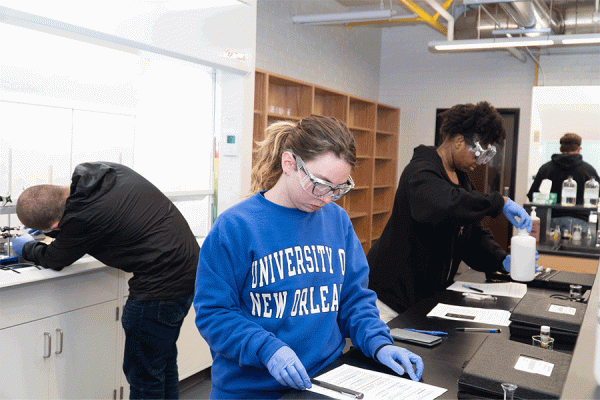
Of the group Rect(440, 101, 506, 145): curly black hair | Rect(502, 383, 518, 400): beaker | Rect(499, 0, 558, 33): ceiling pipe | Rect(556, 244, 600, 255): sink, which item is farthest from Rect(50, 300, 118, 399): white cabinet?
Rect(499, 0, 558, 33): ceiling pipe

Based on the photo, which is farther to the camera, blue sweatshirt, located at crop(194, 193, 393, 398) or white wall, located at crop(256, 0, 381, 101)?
white wall, located at crop(256, 0, 381, 101)

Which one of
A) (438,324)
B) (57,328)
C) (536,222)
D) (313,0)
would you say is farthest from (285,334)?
(313,0)

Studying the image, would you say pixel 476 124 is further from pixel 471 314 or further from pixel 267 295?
pixel 267 295

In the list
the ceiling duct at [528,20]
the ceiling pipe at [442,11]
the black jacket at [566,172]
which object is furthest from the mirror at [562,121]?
the ceiling pipe at [442,11]

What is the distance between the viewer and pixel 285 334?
1.36 meters

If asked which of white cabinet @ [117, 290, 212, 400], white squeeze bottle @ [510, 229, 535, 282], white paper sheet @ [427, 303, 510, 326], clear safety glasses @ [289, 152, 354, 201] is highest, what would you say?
clear safety glasses @ [289, 152, 354, 201]

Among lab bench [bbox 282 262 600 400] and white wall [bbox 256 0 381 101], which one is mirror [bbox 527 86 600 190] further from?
lab bench [bbox 282 262 600 400]

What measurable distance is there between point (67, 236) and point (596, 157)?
19.2 ft

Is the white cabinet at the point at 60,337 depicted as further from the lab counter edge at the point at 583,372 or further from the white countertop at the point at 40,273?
the lab counter edge at the point at 583,372

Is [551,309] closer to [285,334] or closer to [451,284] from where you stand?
[451,284]

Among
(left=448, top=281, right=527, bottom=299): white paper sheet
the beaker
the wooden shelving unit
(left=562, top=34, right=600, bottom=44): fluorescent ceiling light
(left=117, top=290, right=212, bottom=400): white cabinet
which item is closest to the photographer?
the beaker

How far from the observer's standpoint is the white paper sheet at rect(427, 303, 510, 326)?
1865mm

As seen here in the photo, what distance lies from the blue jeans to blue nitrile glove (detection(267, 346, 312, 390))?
1348 mm

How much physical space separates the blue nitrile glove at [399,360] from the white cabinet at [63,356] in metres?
1.76
